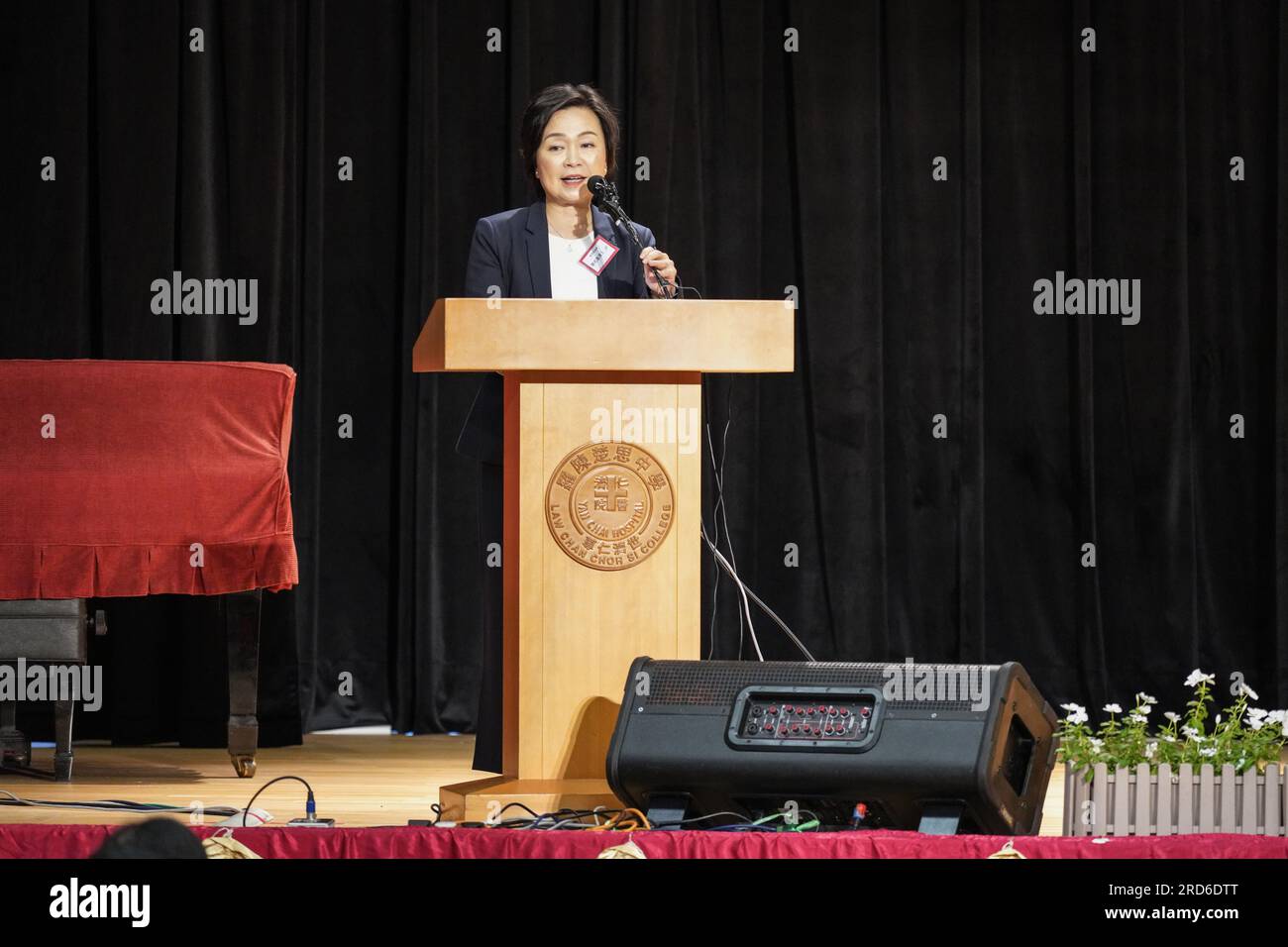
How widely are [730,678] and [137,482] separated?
1889mm

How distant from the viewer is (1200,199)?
5625 millimetres

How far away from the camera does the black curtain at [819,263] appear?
17.6ft

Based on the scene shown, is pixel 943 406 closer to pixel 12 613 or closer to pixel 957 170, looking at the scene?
pixel 957 170

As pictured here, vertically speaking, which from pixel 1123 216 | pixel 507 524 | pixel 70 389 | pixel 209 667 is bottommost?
pixel 209 667

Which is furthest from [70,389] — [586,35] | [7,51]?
[586,35]

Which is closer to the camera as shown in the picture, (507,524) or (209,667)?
(507,524)

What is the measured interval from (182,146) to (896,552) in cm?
273

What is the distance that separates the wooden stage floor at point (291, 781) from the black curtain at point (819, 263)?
0.44m

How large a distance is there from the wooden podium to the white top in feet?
1.40
